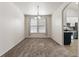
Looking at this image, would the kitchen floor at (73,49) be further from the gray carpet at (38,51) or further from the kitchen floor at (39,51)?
the gray carpet at (38,51)

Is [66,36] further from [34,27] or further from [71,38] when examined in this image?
[34,27]

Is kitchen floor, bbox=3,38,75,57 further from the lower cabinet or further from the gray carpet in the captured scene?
the lower cabinet

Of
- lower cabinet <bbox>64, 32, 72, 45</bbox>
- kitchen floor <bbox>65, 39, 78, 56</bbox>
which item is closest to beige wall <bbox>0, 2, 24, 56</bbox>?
kitchen floor <bbox>65, 39, 78, 56</bbox>

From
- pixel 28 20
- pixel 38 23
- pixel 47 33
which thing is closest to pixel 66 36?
pixel 47 33

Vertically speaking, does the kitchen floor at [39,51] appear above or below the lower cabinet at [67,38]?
below

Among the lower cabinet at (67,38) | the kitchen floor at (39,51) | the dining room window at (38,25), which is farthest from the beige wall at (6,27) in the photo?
the dining room window at (38,25)

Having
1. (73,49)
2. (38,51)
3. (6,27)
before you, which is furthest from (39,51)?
(6,27)

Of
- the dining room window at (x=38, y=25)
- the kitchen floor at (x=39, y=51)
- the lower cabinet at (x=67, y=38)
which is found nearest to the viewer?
the kitchen floor at (x=39, y=51)

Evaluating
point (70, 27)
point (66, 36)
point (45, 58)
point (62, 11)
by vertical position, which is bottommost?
point (45, 58)

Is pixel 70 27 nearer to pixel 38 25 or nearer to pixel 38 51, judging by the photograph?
pixel 38 51

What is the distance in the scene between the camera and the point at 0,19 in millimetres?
4469

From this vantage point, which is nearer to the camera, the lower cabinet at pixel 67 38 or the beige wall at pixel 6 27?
the beige wall at pixel 6 27

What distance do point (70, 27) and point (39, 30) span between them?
605 cm

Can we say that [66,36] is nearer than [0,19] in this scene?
No
